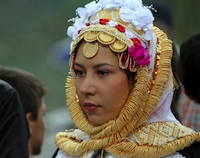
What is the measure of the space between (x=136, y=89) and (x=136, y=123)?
0.65 feet

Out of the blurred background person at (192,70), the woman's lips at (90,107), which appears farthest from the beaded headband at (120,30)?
the blurred background person at (192,70)

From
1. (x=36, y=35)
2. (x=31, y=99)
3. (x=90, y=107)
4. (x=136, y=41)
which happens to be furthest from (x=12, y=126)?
(x=36, y=35)

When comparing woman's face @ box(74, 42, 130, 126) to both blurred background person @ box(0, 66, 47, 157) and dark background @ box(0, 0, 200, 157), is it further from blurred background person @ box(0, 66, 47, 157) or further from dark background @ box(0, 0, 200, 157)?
dark background @ box(0, 0, 200, 157)

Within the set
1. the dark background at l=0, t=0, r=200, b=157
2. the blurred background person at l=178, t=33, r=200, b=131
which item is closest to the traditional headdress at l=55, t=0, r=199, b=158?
the blurred background person at l=178, t=33, r=200, b=131

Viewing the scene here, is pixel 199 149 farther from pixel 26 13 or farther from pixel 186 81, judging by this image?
pixel 26 13

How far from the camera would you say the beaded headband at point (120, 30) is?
5.64 m

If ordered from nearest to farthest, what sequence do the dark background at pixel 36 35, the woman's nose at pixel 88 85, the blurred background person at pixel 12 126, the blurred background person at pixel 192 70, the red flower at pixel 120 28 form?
the woman's nose at pixel 88 85
the red flower at pixel 120 28
the blurred background person at pixel 12 126
the blurred background person at pixel 192 70
the dark background at pixel 36 35

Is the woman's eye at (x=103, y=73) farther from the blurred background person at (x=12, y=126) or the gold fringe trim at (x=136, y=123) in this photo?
the blurred background person at (x=12, y=126)

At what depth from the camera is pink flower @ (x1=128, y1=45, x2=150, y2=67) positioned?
5625mm

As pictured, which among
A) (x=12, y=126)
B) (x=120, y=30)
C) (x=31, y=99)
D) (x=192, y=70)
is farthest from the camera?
(x=31, y=99)

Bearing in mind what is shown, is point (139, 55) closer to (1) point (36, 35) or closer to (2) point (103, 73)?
(2) point (103, 73)

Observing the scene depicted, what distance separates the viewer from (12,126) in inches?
256

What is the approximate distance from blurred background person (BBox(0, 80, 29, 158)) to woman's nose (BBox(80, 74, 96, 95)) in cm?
99

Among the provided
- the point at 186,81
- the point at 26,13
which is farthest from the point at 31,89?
the point at 26,13
